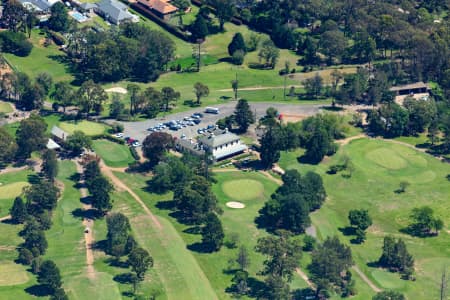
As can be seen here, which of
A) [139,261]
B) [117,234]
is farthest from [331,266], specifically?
[117,234]

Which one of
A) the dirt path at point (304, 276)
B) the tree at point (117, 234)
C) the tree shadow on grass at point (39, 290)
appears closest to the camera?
the tree shadow on grass at point (39, 290)

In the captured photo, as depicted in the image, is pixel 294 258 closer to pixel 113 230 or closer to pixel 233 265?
pixel 233 265

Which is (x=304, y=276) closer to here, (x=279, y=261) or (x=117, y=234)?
(x=279, y=261)

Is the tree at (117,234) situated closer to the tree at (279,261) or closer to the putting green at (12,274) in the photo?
the putting green at (12,274)

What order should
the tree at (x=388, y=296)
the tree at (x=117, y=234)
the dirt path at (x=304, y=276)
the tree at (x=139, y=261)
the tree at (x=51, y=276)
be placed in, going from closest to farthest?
the tree at (x=388, y=296) → the tree at (x=51, y=276) → the tree at (x=139, y=261) → the dirt path at (x=304, y=276) → the tree at (x=117, y=234)

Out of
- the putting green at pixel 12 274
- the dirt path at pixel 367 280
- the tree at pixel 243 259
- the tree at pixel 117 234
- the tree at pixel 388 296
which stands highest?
the tree at pixel 117 234

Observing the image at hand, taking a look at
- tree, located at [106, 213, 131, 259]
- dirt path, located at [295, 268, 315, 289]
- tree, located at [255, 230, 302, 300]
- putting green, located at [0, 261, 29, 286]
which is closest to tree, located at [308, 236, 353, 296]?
dirt path, located at [295, 268, 315, 289]

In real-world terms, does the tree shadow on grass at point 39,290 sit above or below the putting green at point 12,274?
below

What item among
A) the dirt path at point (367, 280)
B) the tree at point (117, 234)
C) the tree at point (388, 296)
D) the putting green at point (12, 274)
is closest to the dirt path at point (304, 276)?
the dirt path at point (367, 280)
